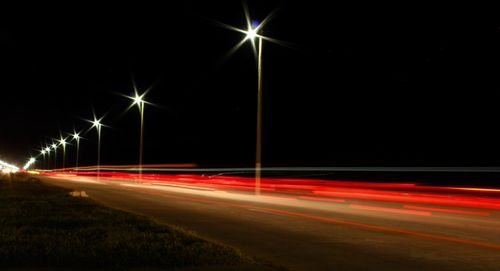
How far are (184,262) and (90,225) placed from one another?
551cm

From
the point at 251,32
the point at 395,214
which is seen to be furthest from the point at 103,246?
the point at 251,32

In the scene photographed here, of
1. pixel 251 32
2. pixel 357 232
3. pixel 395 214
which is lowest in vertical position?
pixel 357 232

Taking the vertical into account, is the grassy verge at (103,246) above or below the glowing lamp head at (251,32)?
below

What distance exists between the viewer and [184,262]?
8641 mm

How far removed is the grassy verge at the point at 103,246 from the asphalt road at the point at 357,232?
1.11 meters

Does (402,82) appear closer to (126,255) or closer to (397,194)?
(397,194)

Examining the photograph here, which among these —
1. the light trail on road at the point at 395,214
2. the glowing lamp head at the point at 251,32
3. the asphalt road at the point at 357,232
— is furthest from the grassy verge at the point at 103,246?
the glowing lamp head at the point at 251,32

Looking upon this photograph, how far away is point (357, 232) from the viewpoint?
1391 cm

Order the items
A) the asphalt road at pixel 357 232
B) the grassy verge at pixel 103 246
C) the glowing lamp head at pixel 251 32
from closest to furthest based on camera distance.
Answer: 1. the grassy verge at pixel 103 246
2. the asphalt road at pixel 357 232
3. the glowing lamp head at pixel 251 32

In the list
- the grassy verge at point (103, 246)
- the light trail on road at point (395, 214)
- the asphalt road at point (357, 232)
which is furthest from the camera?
the light trail on road at point (395, 214)

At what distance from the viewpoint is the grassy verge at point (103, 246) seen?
27.9 ft

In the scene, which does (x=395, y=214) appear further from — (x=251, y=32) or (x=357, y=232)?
(x=251, y=32)

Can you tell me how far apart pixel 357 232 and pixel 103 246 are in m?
6.35

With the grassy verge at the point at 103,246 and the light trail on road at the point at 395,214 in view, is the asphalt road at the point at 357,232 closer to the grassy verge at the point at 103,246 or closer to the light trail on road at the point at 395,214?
the light trail on road at the point at 395,214
